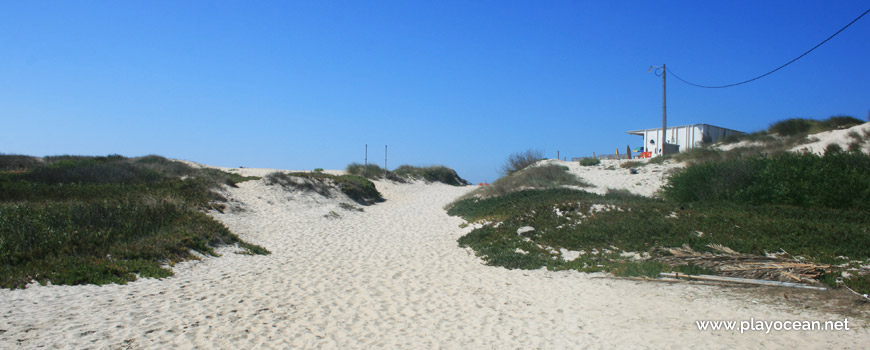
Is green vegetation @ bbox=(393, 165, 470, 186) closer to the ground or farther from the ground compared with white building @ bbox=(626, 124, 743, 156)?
closer to the ground

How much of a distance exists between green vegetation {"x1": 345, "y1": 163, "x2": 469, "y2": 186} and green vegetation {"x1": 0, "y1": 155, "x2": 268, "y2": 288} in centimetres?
1710

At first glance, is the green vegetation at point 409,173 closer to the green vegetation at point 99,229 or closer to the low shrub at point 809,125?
the green vegetation at point 99,229

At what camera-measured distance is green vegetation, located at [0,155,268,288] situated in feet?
24.2

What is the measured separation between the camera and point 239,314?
602cm

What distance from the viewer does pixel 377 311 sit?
6496mm

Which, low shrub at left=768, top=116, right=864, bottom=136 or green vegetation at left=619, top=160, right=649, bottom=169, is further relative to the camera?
green vegetation at left=619, top=160, right=649, bottom=169

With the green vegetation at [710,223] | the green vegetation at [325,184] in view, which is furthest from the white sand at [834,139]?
the green vegetation at [325,184]

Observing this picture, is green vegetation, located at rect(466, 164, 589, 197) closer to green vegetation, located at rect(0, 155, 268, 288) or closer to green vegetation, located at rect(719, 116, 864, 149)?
green vegetation, located at rect(719, 116, 864, 149)

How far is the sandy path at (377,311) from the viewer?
5.06m

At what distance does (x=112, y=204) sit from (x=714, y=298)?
12820mm

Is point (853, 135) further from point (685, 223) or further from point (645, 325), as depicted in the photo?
point (645, 325)

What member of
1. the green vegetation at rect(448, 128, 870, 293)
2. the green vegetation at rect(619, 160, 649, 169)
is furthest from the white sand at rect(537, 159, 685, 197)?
the green vegetation at rect(448, 128, 870, 293)

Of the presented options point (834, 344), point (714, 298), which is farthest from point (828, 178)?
point (834, 344)

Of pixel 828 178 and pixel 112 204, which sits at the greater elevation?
pixel 828 178
